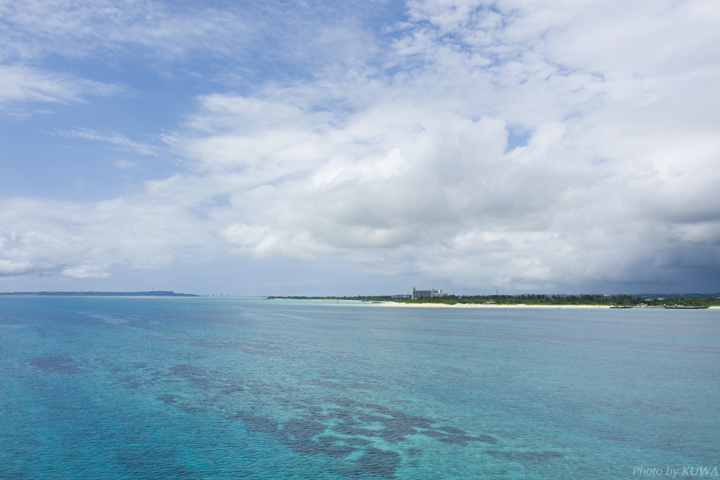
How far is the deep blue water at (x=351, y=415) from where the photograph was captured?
20984 mm

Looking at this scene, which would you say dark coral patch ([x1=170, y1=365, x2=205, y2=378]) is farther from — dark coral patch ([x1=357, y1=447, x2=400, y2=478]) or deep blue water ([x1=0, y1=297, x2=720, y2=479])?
dark coral patch ([x1=357, y1=447, x2=400, y2=478])

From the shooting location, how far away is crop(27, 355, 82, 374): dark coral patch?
43.8 metres

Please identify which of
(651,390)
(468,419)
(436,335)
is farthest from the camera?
(436,335)

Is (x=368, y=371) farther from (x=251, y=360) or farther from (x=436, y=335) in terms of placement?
(x=436, y=335)

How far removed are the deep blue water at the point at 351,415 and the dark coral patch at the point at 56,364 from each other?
201mm

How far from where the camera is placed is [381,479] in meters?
19.1

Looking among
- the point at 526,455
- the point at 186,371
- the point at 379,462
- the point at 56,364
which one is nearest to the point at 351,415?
the point at 379,462

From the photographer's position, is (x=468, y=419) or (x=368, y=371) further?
(x=368, y=371)

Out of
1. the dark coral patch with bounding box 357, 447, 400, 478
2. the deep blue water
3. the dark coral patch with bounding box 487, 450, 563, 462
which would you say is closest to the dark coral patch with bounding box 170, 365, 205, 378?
the deep blue water

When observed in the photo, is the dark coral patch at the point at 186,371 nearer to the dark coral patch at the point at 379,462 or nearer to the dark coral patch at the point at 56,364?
the dark coral patch at the point at 56,364

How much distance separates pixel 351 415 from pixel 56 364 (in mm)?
37920

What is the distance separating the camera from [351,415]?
28.5 metres

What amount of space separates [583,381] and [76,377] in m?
47.7

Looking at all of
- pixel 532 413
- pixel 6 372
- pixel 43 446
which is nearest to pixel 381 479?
pixel 532 413
